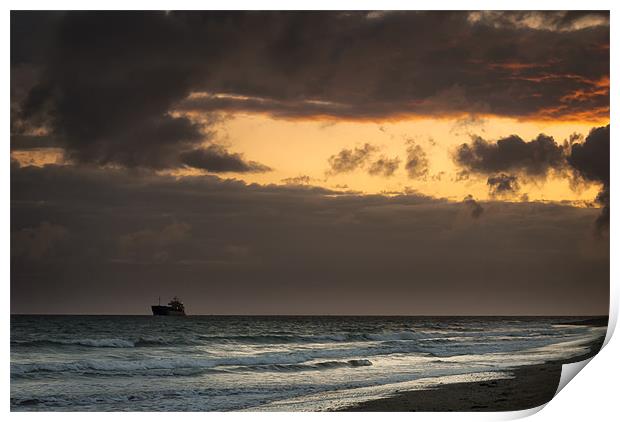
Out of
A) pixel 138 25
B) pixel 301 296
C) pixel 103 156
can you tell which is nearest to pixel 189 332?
pixel 301 296

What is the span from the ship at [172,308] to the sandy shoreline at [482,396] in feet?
14.6

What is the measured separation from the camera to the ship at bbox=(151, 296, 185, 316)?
13.2 metres

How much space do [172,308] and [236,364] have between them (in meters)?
3.72

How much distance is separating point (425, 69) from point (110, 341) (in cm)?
774

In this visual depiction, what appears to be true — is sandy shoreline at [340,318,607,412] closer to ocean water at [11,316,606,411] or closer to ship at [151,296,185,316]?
ocean water at [11,316,606,411]

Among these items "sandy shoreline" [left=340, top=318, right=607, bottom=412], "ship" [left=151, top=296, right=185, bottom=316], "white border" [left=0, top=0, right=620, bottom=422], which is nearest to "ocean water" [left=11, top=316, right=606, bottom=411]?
"ship" [left=151, top=296, right=185, bottom=316]

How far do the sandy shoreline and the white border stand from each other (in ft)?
0.88

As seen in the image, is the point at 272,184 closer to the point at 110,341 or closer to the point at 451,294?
the point at 451,294

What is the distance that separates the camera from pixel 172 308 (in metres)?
15.6
